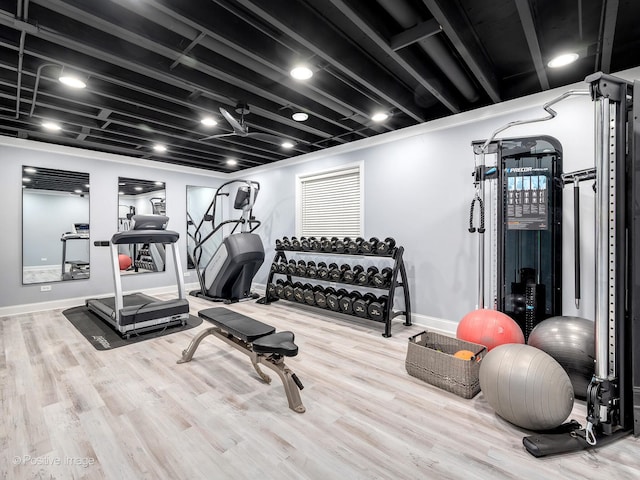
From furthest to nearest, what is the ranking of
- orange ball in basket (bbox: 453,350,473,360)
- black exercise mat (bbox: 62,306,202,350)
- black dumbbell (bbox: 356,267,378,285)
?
black dumbbell (bbox: 356,267,378,285) < black exercise mat (bbox: 62,306,202,350) < orange ball in basket (bbox: 453,350,473,360)

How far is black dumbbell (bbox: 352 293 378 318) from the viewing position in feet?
12.2

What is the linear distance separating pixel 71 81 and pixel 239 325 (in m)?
2.75

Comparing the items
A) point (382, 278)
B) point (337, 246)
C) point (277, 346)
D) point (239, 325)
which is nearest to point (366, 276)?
point (382, 278)

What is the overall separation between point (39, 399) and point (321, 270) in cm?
309

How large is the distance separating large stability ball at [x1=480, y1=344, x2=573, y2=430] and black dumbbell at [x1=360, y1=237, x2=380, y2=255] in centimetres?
Result: 215

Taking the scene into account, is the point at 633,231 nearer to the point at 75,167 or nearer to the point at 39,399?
the point at 39,399

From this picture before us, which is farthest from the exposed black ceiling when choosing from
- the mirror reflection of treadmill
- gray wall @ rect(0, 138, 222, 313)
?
the mirror reflection of treadmill

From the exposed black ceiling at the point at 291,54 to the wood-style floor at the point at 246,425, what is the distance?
2.54 meters

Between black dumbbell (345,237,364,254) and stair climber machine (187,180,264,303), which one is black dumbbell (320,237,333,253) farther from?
stair climber machine (187,180,264,303)

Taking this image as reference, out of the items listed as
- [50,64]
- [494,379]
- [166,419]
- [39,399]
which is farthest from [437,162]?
[39,399]

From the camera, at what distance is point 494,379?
188cm

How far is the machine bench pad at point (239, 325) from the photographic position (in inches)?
91.0

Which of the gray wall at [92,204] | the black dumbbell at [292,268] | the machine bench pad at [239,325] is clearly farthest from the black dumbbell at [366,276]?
the gray wall at [92,204]

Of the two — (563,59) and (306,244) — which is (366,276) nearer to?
(306,244)
